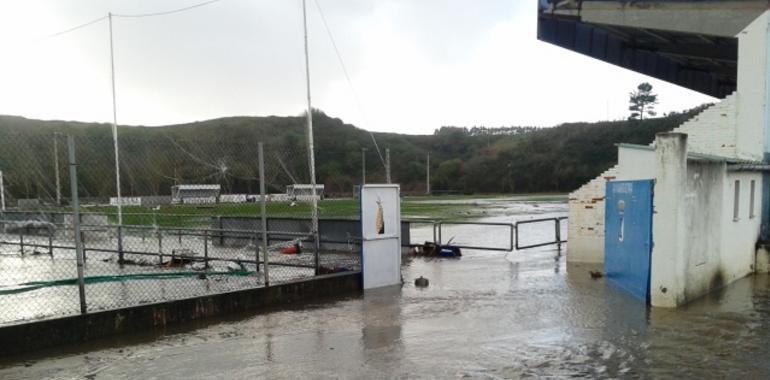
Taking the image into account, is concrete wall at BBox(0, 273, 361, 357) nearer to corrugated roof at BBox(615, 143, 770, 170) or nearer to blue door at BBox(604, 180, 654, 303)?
blue door at BBox(604, 180, 654, 303)

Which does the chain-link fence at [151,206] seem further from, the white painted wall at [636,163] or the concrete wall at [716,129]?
the concrete wall at [716,129]

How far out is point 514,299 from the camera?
31.4ft

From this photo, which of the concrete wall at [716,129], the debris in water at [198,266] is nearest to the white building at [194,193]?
the debris in water at [198,266]

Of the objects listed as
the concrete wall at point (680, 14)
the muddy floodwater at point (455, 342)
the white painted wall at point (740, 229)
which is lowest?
the muddy floodwater at point (455, 342)

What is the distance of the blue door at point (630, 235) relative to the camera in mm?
9094

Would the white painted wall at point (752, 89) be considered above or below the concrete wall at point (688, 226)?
above

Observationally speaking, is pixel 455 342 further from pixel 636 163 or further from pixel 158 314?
pixel 636 163

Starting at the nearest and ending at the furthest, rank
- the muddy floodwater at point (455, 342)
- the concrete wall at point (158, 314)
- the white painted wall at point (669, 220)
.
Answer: the muddy floodwater at point (455, 342)
the concrete wall at point (158, 314)
the white painted wall at point (669, 220)

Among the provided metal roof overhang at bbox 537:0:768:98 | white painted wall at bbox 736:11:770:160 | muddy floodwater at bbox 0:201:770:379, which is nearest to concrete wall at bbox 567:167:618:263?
white painted wall at bbox 736:11:770:160

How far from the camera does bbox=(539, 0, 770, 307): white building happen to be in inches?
345

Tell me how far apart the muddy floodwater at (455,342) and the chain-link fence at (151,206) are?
1203 millimetres

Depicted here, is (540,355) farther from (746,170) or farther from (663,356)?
(746,170)

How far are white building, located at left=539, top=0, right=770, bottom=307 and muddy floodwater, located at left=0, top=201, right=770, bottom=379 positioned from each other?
0.81 metres

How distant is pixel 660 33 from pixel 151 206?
49.2 feet
